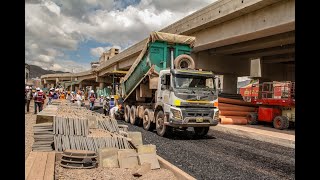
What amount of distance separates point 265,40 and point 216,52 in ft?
15.6

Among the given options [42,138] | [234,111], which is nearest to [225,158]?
[42,138]

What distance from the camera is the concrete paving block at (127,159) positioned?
6.57 m

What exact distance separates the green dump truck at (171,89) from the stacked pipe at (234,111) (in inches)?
212

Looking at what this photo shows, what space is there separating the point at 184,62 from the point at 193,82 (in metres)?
1.77

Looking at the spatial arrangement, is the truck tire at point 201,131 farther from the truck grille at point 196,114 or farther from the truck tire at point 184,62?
the truck tire at point 184,62

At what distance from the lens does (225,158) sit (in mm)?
8156

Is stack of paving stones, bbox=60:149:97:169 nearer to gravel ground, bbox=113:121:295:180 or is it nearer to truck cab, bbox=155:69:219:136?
gravel ground, bbox=113:121:295:180

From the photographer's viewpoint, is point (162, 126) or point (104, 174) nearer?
point (104, 174)

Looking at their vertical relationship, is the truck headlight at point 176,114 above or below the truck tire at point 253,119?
above

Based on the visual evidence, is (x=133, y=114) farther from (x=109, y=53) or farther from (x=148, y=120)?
(x=109, y=53)

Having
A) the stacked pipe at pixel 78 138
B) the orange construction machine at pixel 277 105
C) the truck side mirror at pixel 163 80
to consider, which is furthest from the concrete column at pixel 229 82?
the stacked pipe at pixel 78 138

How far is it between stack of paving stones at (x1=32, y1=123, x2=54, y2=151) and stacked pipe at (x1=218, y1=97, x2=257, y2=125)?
11.5 meters
